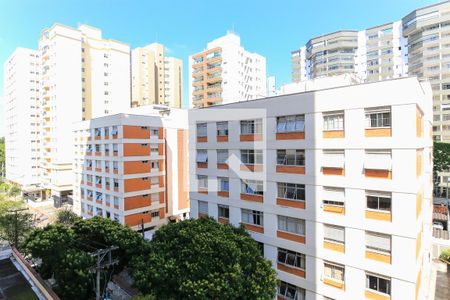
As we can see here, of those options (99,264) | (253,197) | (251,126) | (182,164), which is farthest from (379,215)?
(182,164)

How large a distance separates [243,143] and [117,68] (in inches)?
2427

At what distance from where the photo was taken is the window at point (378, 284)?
15430 millimetres

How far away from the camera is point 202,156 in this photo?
81.4ft

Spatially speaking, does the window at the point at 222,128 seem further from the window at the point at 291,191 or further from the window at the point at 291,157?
the window at the point at 291,191

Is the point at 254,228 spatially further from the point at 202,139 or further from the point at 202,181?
the point at 202,139

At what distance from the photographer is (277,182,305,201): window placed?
18.5 metres

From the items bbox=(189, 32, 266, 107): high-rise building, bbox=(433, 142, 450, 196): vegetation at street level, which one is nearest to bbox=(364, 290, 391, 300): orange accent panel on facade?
bbox=(433, 142, 450, 196): vegetation at street level

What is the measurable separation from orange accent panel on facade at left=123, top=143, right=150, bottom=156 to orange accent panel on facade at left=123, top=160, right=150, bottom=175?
43.9 inches

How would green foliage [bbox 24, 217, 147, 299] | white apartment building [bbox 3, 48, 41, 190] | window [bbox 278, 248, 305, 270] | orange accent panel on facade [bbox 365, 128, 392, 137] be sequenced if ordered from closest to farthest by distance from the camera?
orange accent panel on facade [bbox 365, 128, 392, 137], green foliage [bbox 24, 217, 147, 299], window [bbox 278, 248, 305, 270], white apartment building [bbox 3, 48, 41, 190]

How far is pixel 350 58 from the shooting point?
77.4 metres

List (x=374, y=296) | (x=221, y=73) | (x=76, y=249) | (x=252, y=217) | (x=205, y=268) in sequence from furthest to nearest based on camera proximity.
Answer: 1. (x=221, y=73)
2. (x=252, y=217)
3. (x=76, y=249)
4. (x=374, y=296)
5. (x=205, y=268)

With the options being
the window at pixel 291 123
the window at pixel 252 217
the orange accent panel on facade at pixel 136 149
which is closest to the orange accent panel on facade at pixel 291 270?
the window at pixel 252 217

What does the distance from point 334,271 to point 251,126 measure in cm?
1159

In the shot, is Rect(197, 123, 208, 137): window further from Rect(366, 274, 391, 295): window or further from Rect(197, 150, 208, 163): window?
Rect(366, 274, 391, 295): window
